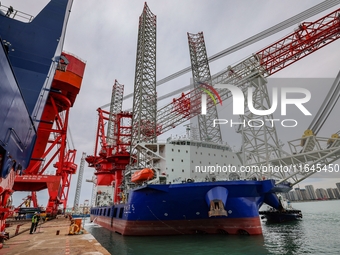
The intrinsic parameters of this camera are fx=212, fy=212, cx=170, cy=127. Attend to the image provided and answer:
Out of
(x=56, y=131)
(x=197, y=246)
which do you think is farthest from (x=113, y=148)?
(x=197, y=246)

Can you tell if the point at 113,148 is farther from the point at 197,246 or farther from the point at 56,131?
the point at 197,246

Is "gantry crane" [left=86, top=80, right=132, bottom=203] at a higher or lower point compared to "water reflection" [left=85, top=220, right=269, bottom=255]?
higher

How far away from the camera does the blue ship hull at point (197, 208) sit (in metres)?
14.2

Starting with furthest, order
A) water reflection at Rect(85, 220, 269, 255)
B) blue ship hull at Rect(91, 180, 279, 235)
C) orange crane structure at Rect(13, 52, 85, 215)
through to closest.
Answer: orange crane structure at Rect(13, 52, 85, 215), blue ship hull at Rect(91, 180, 279, 235), water reflection at Rect(85, 220, 269, 255)

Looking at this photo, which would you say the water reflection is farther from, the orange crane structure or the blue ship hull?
the orange crane structure

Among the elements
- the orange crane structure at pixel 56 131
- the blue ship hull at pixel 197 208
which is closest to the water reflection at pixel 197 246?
the blue ship hull at pixel 197 208

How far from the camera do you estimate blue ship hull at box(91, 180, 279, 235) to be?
46.6ft

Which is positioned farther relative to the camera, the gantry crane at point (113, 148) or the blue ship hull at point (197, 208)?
the gantry crane at point (113, 148)

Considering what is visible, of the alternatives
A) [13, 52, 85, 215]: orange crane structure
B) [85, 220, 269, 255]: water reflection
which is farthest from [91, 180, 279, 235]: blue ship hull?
[13, 52, 85, 215]: orange crane structure

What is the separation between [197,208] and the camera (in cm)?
1484

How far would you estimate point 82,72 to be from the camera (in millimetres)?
23812

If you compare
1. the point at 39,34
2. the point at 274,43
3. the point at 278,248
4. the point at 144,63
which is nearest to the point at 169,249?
the point at 278,248

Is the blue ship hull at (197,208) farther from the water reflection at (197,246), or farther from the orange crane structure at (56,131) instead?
the orange crane structure at (56,131)

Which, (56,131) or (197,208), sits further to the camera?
(56,131)
